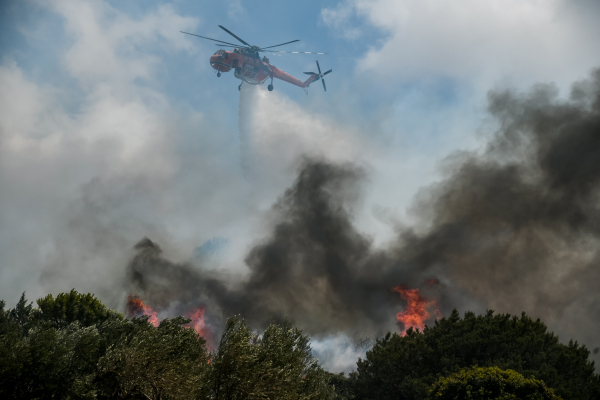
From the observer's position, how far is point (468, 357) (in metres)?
50.6

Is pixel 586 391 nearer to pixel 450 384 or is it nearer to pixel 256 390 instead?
pixel 450 384

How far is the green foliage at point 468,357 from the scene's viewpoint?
45906 millimetres

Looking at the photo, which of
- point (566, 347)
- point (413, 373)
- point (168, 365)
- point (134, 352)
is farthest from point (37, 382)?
point (566, 347)

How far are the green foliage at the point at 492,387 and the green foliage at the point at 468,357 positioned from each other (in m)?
8.00

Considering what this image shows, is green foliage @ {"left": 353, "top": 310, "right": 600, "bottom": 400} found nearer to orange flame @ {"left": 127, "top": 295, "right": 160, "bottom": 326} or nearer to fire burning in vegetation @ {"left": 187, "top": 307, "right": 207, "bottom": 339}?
fire burning in vegetation @ {"left": 187, "top": 307, "right": 207, "bottom": 339}

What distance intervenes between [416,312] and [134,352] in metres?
80.9

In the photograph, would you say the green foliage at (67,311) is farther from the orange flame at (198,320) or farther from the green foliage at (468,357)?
the orange flame at (198,320)

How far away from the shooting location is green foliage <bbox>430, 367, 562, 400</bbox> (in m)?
35.0

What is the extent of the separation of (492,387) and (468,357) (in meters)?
15.2

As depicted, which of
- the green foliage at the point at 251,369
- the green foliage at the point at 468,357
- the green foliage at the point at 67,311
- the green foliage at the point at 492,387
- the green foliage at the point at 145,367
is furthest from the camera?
the green foliage at the point at 67,311

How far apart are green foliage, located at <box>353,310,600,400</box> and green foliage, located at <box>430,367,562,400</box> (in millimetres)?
7997

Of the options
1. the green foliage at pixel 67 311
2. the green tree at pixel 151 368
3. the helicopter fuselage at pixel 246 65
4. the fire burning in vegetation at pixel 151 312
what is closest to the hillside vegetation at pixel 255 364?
the green tree at pixel 151 368

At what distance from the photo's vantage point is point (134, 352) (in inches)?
1078

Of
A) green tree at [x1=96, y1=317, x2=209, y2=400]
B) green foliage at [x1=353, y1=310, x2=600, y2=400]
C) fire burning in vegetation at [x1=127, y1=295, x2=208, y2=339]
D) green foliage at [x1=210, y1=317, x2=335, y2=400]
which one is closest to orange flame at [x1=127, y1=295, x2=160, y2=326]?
fire burning in vegetation at [x1=127, y1=295, x2=208, y2=339]
